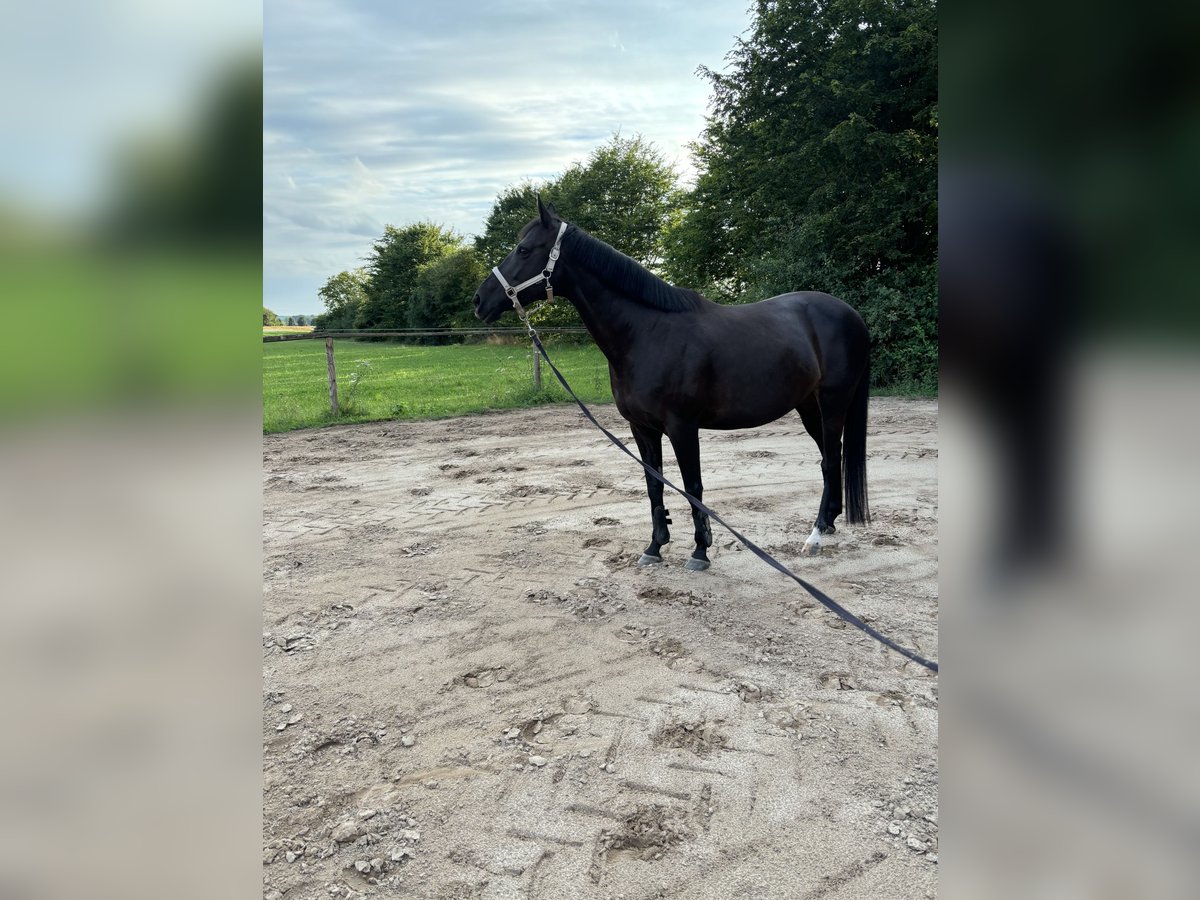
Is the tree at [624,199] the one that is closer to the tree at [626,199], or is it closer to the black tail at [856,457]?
the tree at [626,199]

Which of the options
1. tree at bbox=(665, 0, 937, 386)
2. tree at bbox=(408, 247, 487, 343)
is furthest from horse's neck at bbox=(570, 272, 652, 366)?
tree at bbox=(408, 247, 487, 343)

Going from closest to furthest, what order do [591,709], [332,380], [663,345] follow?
[591,709], [663,345], [332,380]

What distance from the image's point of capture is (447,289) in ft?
104

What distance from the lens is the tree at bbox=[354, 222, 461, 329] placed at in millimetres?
36062

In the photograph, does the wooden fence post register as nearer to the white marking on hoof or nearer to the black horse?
the black horse

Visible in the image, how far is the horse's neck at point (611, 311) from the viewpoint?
4.11 metres

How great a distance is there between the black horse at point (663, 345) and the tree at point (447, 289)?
1084 inches

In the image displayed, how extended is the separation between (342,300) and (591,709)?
142ft

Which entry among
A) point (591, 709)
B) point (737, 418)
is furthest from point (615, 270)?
point (591, 709)

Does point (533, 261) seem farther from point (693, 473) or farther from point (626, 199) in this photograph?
point (626, 199)
